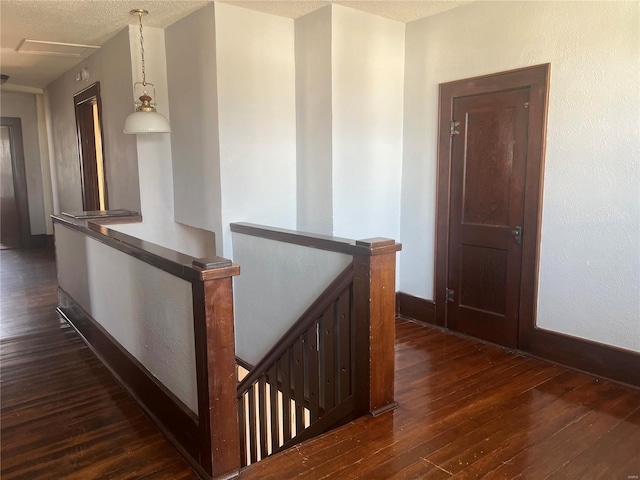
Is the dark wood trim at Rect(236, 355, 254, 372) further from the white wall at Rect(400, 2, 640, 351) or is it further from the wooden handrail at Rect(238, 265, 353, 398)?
the white wall at Rect(400, 2, 640, 351)

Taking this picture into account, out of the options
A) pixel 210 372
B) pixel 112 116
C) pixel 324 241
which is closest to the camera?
pixel 210 372

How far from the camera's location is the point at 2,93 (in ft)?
24.3

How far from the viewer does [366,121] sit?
392 centimetres

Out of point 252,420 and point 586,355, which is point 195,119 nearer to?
point 252,420

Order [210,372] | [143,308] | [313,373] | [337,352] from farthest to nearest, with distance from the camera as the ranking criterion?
[313,373] → [337,352] → [143,308] → [210,372]

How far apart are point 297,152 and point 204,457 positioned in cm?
265

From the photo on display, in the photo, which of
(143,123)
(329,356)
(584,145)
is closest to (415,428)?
(329,356)

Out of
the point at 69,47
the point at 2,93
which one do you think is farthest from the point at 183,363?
the point at 2,93

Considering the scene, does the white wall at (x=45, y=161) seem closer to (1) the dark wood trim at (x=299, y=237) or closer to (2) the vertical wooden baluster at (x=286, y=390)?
(1) the dark wood trim at (x=299, y=237)

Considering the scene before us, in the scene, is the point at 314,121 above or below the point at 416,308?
above

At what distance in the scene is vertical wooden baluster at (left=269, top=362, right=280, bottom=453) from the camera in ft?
11.3

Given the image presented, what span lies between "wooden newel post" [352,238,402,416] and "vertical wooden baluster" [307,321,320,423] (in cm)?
45

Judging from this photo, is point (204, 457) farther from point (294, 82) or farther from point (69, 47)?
point (69, 47)

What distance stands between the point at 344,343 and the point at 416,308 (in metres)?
1.62
